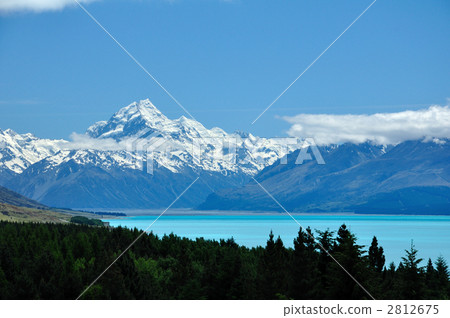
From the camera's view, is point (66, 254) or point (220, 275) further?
point (66, 254)

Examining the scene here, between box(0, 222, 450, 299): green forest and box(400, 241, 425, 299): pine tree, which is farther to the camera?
box(400, 241, 425, 299): pine tree

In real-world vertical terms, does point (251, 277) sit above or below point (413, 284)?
below

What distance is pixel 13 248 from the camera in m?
154

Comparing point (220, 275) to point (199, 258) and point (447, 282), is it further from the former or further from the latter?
point (199, 258)

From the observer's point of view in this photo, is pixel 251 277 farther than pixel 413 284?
Yes

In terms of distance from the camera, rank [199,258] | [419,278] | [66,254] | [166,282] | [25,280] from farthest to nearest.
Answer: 1. [199,258]
2. [66,254]
3. [166,282]
4. [25,280]
5. [419,278]

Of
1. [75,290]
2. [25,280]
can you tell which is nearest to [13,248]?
[25,280]

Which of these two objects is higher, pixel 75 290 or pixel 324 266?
pixel 324 266

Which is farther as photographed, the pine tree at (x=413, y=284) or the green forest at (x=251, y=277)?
the pine tree at (x=413, y=284)

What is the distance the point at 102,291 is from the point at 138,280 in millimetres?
14905
